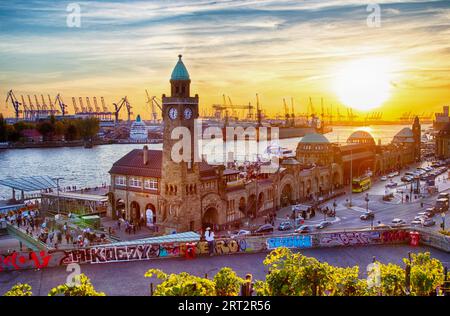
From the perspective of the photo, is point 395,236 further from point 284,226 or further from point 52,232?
point 52,232

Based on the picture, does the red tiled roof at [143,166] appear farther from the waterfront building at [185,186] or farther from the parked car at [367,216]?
the parked car at [367,216]

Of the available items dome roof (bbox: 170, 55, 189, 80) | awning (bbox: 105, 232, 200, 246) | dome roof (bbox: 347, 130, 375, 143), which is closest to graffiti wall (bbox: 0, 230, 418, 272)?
awning (bbox: 105, 232, 200, 246)

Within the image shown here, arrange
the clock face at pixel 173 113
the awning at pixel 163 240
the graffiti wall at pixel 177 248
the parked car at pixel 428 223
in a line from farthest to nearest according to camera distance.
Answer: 1. the parked car at pixel 428 223
2. the clock face at pixel 173 113
3. the awning at pixel 163 240
4. the graffiti wall at pixel 177 248

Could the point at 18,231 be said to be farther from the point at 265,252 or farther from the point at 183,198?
the point at 265,252

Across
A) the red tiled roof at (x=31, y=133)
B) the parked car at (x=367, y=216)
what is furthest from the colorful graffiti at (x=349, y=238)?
the red tiled roof at (x=31, y=133)

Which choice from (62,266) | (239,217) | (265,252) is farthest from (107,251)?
(239,217)

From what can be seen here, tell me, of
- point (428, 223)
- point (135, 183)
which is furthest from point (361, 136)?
point (135, 183)
